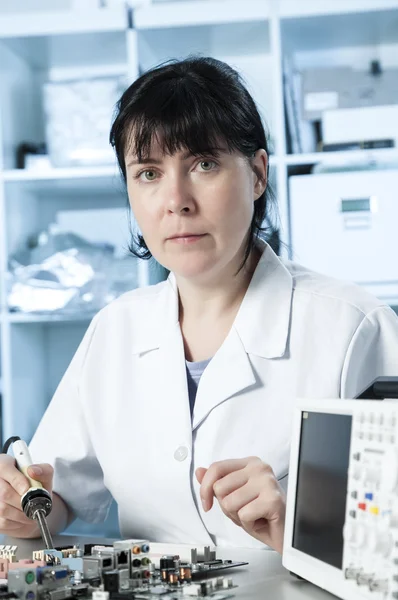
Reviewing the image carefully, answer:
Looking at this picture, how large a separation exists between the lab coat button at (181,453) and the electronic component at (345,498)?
353 mm

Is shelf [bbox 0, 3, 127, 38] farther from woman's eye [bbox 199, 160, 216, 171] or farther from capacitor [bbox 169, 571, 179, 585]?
capacitor [bbox 169, 571, 179, 585]

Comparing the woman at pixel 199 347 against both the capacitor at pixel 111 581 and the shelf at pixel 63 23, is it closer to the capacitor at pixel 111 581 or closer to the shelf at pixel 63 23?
the capacitor at pixel 111 581

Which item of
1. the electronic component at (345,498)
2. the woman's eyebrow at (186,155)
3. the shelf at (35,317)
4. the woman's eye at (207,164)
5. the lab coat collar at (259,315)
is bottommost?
the electronic component at (345,498)

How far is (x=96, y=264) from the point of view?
2.55m

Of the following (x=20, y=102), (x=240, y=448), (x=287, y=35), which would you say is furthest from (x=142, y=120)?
(x=20, y=102)

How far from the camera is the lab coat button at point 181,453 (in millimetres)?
1178

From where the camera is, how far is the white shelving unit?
7.98ft

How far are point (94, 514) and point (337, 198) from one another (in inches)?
52.9

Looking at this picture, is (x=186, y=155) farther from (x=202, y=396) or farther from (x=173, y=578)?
(x=173, y=578)

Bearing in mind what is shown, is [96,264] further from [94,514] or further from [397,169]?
[94,514]

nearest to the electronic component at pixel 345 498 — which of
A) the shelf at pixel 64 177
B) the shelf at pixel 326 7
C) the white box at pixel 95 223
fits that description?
the shelf at pixel 64 177

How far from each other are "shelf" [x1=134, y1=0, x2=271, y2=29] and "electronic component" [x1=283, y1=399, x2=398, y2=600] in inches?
72.6

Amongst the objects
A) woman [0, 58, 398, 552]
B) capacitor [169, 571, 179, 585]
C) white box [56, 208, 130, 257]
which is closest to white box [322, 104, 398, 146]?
white box [56, 208, 130, 257]

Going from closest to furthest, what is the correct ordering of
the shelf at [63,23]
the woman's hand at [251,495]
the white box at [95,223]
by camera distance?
1. the woman's hand at [251,495]
2. the shelf at [63,23]
3. the white box at [95,223]
